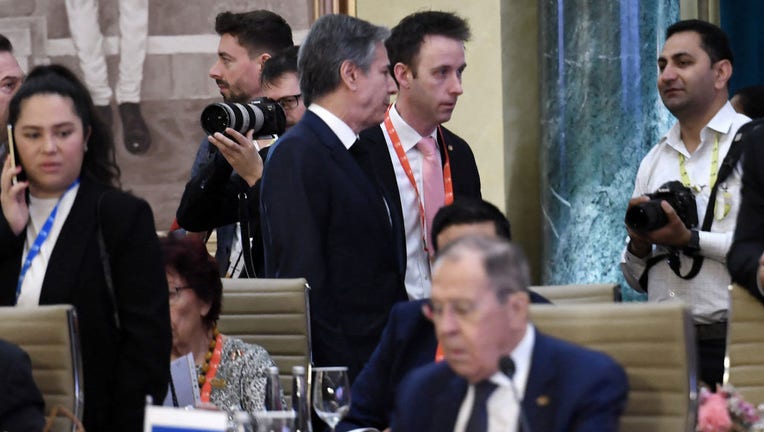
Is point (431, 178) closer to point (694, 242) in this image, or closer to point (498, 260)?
point (694, 242)

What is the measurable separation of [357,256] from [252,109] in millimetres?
877

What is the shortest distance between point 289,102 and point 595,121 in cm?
166

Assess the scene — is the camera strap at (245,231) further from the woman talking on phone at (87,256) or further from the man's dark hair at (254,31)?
the woman talking on phone at (87,256)

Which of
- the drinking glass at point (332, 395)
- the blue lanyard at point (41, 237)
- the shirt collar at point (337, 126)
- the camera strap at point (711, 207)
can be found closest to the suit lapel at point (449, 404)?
the drinking glass at point (332, 395)

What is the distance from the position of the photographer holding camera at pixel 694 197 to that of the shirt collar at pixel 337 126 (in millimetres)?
932

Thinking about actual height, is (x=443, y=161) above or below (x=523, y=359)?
above

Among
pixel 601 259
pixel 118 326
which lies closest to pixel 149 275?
pixel 118 326

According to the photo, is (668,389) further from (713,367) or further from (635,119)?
(635,119)

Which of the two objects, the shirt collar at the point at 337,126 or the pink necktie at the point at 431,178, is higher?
the shirt collar at the point at 337,126

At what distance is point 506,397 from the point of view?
256cm

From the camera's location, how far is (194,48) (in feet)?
22.6

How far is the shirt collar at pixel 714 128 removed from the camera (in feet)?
15.7

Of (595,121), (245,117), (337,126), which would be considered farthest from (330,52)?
(595,121)

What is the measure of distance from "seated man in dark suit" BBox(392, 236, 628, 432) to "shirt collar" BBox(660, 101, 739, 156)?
2.26 meters
